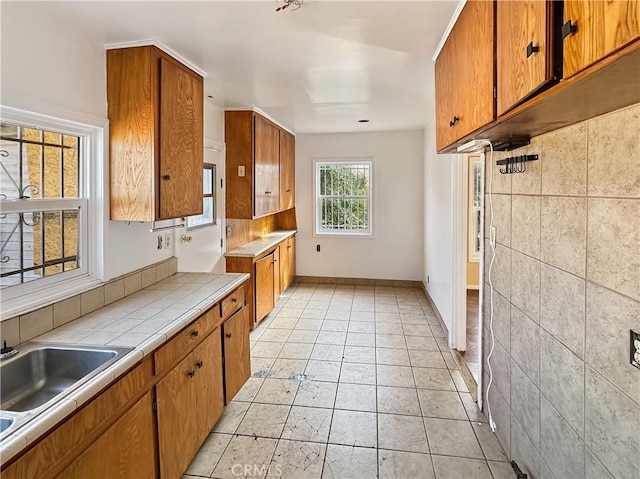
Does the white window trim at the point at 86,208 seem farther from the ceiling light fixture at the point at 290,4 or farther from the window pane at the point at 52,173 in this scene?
the ceiling light fixture at the point at 290,4

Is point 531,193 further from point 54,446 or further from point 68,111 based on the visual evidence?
point 68,111

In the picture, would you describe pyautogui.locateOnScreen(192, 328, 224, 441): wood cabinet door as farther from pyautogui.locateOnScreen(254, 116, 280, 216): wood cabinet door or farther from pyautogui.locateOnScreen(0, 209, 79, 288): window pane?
pyautogui.locateOnScreen(254, 116, 280, 216): wood cabinet door

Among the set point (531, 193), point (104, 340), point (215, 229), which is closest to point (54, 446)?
point (104, 340)

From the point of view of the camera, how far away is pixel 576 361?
1392 mm

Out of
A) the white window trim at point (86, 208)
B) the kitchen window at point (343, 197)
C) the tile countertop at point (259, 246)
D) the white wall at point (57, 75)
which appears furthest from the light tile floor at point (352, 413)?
the kitchen window at point (343, 197)

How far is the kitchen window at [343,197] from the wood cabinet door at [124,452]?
4687 millimetres

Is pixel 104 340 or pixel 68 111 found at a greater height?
pixel 68 111

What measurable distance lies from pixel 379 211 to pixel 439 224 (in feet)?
5.67

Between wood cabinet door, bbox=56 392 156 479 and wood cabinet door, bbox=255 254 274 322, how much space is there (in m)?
2.51

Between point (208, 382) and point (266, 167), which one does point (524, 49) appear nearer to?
point (208, 382)

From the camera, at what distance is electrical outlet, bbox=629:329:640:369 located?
1.07m

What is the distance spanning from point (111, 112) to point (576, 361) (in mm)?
2556

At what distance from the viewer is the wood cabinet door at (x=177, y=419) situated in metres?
1.70

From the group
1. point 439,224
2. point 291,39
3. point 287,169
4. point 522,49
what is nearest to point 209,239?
point 291,39
